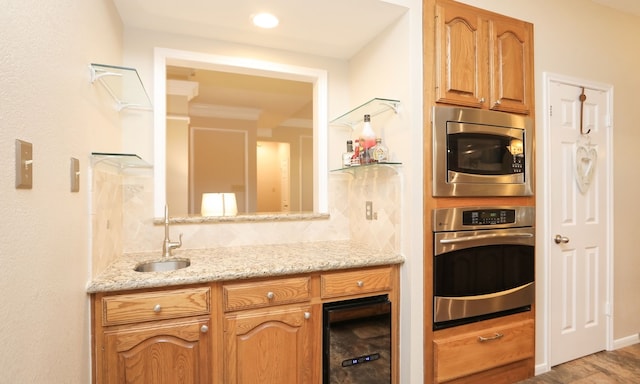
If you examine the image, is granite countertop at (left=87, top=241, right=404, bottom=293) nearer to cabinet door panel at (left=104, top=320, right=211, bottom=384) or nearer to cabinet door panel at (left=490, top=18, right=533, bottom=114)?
cabinet door panel at (left=104, top=320, right=211, bottom=384)

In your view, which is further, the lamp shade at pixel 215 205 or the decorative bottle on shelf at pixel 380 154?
the lamp shade at pixel 215 205

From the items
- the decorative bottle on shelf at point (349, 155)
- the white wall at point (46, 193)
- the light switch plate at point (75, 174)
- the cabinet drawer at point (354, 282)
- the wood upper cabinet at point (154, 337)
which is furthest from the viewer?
the decorative bottle on shelf at point (349, 155)

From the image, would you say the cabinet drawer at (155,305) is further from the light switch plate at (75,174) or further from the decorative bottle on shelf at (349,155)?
the decorative bottle on shelf at (349,155)

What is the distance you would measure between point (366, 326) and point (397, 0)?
1807 mm

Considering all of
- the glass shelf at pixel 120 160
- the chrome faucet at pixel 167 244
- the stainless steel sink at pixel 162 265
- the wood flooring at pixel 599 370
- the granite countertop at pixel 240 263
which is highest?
the glass shelf at pixel 120 160

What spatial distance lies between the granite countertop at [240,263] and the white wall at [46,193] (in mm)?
183

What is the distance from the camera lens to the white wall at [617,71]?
2152mm

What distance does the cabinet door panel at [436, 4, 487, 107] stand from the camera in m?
1.76

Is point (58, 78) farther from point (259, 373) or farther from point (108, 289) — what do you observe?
point (259, 373)

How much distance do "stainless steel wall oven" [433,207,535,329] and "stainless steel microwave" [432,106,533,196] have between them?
5.3 inches

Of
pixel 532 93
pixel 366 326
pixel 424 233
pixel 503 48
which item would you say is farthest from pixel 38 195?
pixel 532 93

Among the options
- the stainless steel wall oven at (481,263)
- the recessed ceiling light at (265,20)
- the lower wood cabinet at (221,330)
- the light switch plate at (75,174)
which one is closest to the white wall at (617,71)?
the stainless steel wall oven at (481,263)

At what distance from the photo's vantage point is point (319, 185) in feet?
7.46

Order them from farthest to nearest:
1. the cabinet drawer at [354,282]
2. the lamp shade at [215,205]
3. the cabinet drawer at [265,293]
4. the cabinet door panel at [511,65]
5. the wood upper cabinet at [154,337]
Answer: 1. the lamp shade at [215,205]
2. the cabinet door panel at [511,65]
3. the cabinet drawer at [354,282]
4. the cabinet drawer at [265,293]
5. the wood upper cabinet at [154,337]
